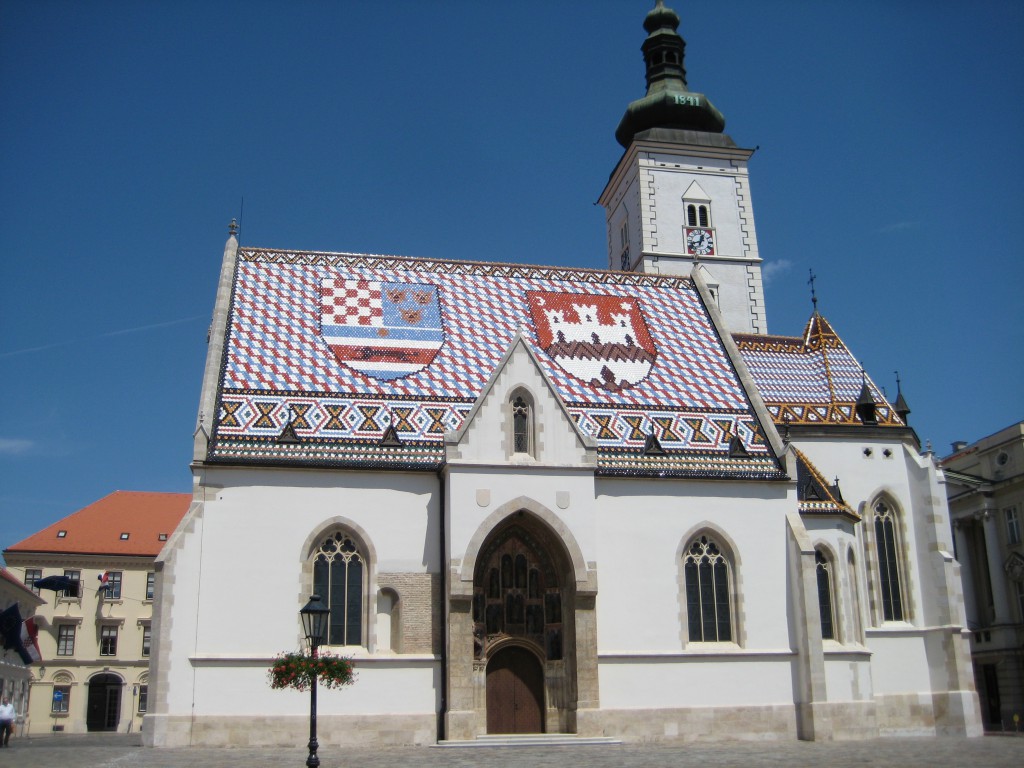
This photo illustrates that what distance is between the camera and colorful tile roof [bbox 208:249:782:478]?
2722 cm

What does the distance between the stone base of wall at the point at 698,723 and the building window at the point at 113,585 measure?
1373 inches

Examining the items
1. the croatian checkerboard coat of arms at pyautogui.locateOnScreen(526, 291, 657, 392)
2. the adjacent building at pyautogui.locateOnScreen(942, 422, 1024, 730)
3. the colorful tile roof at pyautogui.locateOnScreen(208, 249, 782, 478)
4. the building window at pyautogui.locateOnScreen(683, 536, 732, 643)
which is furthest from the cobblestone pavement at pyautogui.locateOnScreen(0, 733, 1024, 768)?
the adjacent building at pyautogui.locateOnScreen(942, 422, 1024, 730)

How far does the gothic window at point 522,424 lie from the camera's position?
88.2ft

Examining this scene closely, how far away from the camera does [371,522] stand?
26141mm

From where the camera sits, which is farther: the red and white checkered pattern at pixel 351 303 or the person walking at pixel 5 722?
the red and white checkered pattern at pixel 351 303

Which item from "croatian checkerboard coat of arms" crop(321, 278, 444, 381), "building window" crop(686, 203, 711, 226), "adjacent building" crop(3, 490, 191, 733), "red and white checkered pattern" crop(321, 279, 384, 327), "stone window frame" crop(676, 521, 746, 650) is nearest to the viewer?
"stone window frame" crop(676, 521, 746, 650)

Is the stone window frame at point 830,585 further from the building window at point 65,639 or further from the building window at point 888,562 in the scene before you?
the building window at point 65,639

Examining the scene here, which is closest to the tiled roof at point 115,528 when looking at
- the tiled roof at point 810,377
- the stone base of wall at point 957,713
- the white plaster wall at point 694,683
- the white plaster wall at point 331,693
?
the white plaster wall at point 331,693

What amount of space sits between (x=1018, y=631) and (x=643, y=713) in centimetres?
2540

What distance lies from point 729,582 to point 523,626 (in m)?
5.46

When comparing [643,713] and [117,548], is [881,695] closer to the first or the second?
[643,713]

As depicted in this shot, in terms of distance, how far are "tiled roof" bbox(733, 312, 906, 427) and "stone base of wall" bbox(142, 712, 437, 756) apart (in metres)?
15.1

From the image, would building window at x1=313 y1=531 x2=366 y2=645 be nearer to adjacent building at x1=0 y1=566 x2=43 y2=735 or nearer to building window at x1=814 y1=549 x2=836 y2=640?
building window at x1=814 y1=549 x2=836 y2=640

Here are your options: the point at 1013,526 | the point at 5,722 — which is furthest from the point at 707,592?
the point at 1013,526
